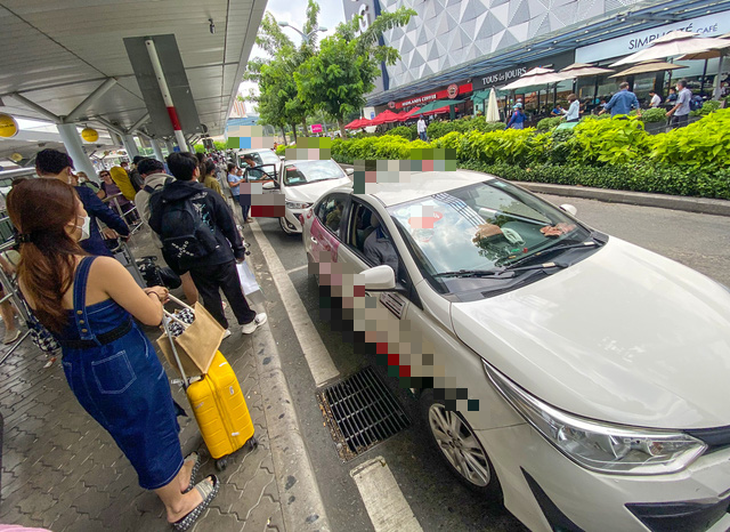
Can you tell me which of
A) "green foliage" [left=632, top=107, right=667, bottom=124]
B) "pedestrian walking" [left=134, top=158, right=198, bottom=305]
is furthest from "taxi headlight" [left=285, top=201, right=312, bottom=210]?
"green foliage" [left=632, top=107, right=667, bottom=124]

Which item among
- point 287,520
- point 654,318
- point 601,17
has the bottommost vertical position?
point 287,520

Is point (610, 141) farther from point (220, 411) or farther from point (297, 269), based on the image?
point (220, 411)

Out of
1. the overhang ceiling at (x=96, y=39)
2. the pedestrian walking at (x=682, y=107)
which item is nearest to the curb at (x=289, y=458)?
the overhang ceiling at (x=96, y=39)

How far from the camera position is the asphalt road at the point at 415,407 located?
1925 mm

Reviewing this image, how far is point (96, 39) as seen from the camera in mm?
5918

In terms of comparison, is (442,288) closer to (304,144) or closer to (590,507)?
(590,507)

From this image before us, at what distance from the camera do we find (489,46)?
21.0 meters

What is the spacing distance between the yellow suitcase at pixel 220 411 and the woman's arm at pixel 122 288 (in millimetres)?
567

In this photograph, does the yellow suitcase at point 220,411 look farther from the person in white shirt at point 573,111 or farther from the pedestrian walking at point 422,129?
the pedestrian walking at point 422,129

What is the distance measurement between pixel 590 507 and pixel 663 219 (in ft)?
18.3

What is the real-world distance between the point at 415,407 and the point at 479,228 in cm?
145

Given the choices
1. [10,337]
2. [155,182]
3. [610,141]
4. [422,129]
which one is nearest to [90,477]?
[155,182]

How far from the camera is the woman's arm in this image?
147 centimetres

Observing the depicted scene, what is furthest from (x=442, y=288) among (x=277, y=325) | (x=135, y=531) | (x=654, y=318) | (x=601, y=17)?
(x=601, y=17)
